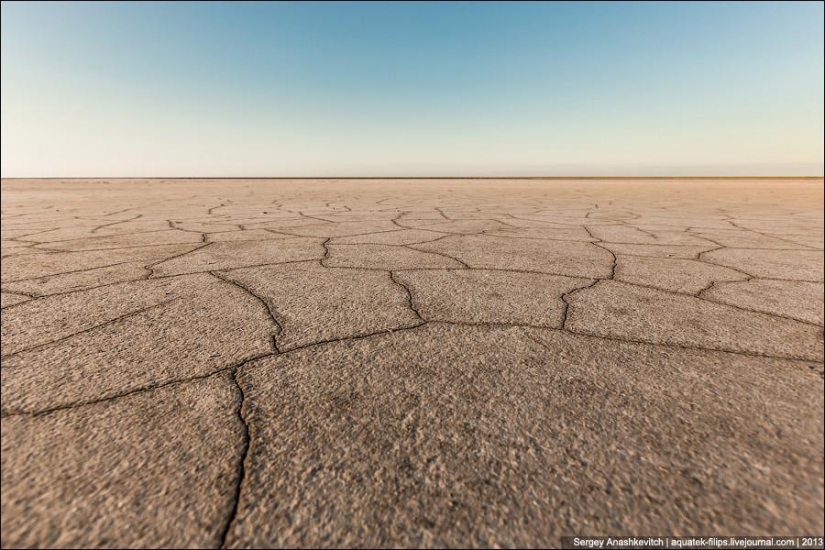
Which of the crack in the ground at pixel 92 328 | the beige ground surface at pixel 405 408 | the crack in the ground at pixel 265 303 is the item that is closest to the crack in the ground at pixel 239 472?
the beige ground surface at pixel 405 408

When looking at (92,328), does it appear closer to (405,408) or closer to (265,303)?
(265,303)

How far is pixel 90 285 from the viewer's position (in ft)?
6.00

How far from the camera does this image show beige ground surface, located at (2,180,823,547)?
633mm

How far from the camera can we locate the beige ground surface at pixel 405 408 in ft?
2.08

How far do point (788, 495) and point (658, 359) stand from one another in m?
0.49

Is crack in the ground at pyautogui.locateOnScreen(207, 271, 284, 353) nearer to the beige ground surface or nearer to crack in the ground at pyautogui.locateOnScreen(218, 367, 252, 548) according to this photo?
the beige ground surface

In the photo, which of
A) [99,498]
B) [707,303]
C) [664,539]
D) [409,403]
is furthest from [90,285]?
[707,303]

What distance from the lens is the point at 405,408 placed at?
2.99ft

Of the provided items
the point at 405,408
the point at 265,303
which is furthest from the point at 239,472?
the point at 265,303

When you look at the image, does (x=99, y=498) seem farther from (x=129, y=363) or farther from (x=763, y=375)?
(x=763, y=375)

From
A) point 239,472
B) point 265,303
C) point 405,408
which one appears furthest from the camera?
point 265,303

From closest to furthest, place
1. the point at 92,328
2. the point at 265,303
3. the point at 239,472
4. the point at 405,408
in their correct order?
the point at 239,472
the point at 405,408
the point at 92,328
the point at 265,303

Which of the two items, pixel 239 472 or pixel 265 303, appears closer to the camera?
pixel 239 472

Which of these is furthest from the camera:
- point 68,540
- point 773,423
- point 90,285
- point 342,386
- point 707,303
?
point 90,285
